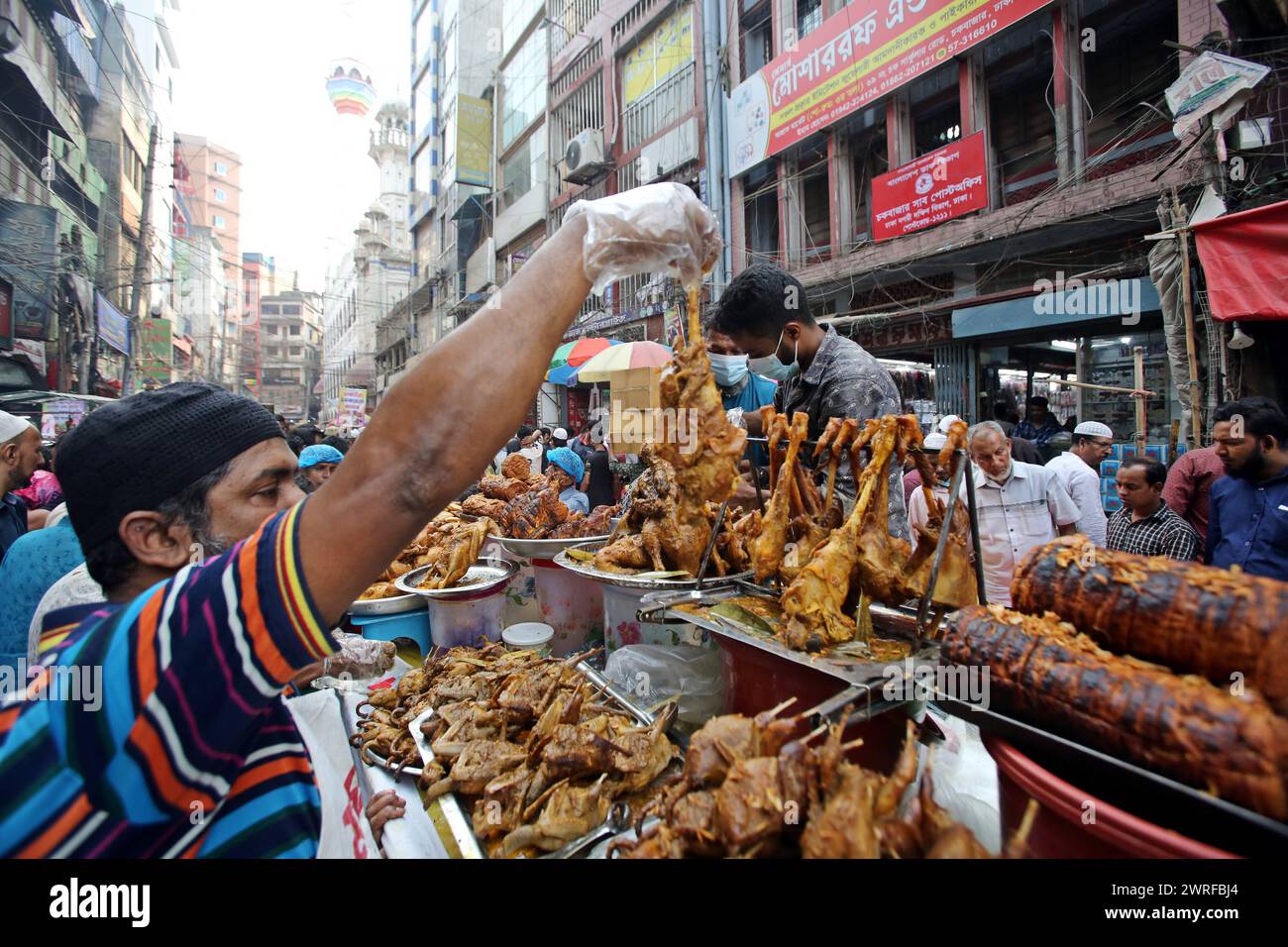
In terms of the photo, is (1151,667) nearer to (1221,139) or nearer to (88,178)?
(1221,139)

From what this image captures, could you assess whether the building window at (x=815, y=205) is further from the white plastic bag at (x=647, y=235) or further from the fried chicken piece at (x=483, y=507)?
the white plastic bag at (x=647, y=235)

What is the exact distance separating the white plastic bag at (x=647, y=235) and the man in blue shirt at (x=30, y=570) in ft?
11.2

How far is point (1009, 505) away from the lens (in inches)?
194

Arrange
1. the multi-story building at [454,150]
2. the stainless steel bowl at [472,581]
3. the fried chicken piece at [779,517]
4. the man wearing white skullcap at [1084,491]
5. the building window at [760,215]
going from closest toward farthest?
the fried chicken piece at [779,517], the stainless steel bowl at [472,581], the man wearing white skullcap at [1084,491], the building window at [760,215], the multi-story building at [454,150]

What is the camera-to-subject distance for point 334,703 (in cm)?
244

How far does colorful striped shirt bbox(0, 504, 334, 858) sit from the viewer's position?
953 mm

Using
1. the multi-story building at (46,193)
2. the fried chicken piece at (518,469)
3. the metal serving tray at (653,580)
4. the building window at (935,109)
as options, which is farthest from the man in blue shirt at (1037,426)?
the multi-story building at (46,193)

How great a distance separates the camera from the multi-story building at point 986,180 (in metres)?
8.43

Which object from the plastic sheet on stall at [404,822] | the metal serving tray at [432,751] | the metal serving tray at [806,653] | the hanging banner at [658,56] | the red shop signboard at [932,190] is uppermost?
the hanging banner at [658,56]

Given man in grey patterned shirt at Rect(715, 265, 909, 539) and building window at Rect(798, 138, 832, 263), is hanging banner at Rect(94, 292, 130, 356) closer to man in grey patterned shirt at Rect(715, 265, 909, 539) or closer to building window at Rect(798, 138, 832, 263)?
building window at Rect(798, 138, 832, 263)

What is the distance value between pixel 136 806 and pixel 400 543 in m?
0.61

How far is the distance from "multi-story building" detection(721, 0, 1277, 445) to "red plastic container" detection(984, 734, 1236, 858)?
8581 mm
